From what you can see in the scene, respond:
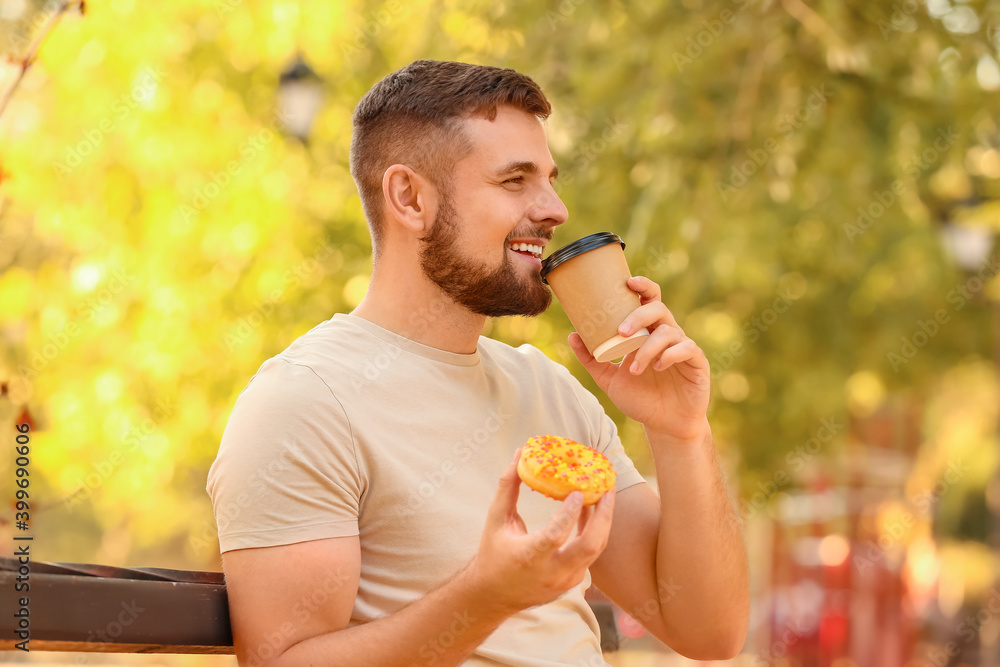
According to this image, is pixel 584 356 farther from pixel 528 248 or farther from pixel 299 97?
→ pixel 299 97

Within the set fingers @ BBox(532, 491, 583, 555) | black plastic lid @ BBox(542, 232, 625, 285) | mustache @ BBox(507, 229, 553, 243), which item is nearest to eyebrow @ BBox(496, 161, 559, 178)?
mustache @ BBox(507, 229, 553, 243)

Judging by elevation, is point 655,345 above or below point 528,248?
below

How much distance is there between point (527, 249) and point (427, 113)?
34 centimetres

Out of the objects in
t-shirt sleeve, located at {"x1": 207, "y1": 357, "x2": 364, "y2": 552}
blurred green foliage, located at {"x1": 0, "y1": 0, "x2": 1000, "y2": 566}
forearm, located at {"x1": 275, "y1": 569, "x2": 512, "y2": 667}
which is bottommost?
forearm, located at {"x1": 275, "y1": 569, "x2": 512, "y2": 667}

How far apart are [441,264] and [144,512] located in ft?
15.8

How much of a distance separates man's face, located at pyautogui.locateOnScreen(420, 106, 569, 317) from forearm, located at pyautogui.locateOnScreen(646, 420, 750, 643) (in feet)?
1.37

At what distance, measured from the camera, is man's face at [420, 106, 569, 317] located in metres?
2.13

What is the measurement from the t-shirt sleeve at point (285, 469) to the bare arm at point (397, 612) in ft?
0.11

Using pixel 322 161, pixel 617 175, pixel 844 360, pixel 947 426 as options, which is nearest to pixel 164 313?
pixel 322 161

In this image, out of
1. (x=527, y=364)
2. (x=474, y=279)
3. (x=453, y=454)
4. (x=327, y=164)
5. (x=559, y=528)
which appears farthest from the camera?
(x=327, y=164)

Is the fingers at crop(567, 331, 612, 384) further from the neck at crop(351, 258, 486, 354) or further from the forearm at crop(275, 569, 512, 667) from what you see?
the forearm at crop(275, 569, 512, 667)

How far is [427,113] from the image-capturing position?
222 cm

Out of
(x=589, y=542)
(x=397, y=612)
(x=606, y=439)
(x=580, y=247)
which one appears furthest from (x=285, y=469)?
(x=606, y=439)

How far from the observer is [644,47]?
5504mm
